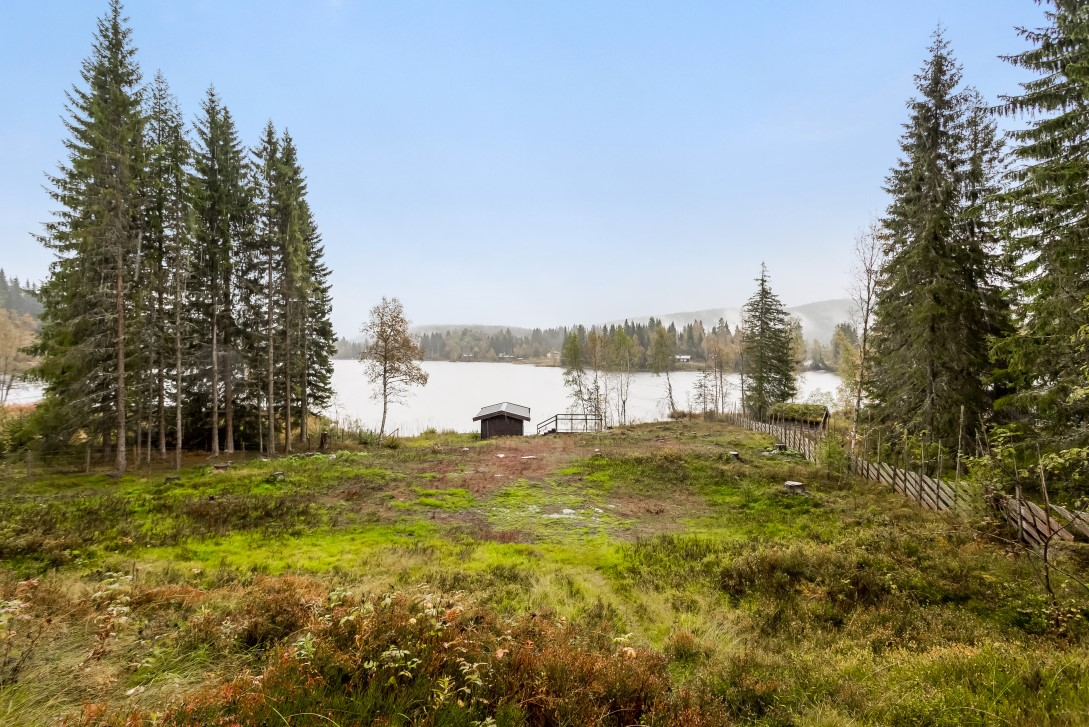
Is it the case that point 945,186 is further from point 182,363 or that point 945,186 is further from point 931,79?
point 182,363

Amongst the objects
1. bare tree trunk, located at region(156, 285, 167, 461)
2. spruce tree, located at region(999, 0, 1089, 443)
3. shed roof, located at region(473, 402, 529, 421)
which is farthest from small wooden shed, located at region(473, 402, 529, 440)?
spruce tree, located at region(999, 0, 1089, 443)

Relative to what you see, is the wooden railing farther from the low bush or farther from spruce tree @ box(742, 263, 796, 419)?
the low bush

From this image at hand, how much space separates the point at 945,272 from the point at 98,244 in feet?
107

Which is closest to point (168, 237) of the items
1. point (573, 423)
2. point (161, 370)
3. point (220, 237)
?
point (220, 237)

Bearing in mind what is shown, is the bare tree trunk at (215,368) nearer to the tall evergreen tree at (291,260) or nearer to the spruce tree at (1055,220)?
the tall evergreen tree at (291,260)

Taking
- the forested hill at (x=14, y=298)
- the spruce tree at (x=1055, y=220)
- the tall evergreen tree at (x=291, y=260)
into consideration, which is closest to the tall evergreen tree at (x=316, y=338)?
the tall evergreen tree at (x=291, y=260)

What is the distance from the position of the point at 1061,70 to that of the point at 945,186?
14.8 feet

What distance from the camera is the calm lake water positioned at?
Answer: 146 ft

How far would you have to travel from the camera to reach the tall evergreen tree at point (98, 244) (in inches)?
687

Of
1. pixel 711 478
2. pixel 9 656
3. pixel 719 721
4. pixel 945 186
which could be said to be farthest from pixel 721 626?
pixel 945 186

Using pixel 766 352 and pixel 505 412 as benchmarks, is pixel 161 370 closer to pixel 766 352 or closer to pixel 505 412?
pixel 505 412

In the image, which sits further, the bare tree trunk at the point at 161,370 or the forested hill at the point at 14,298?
the forested hill at the point at 14,298

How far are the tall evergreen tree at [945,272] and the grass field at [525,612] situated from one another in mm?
4719

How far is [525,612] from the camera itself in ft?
21.0
